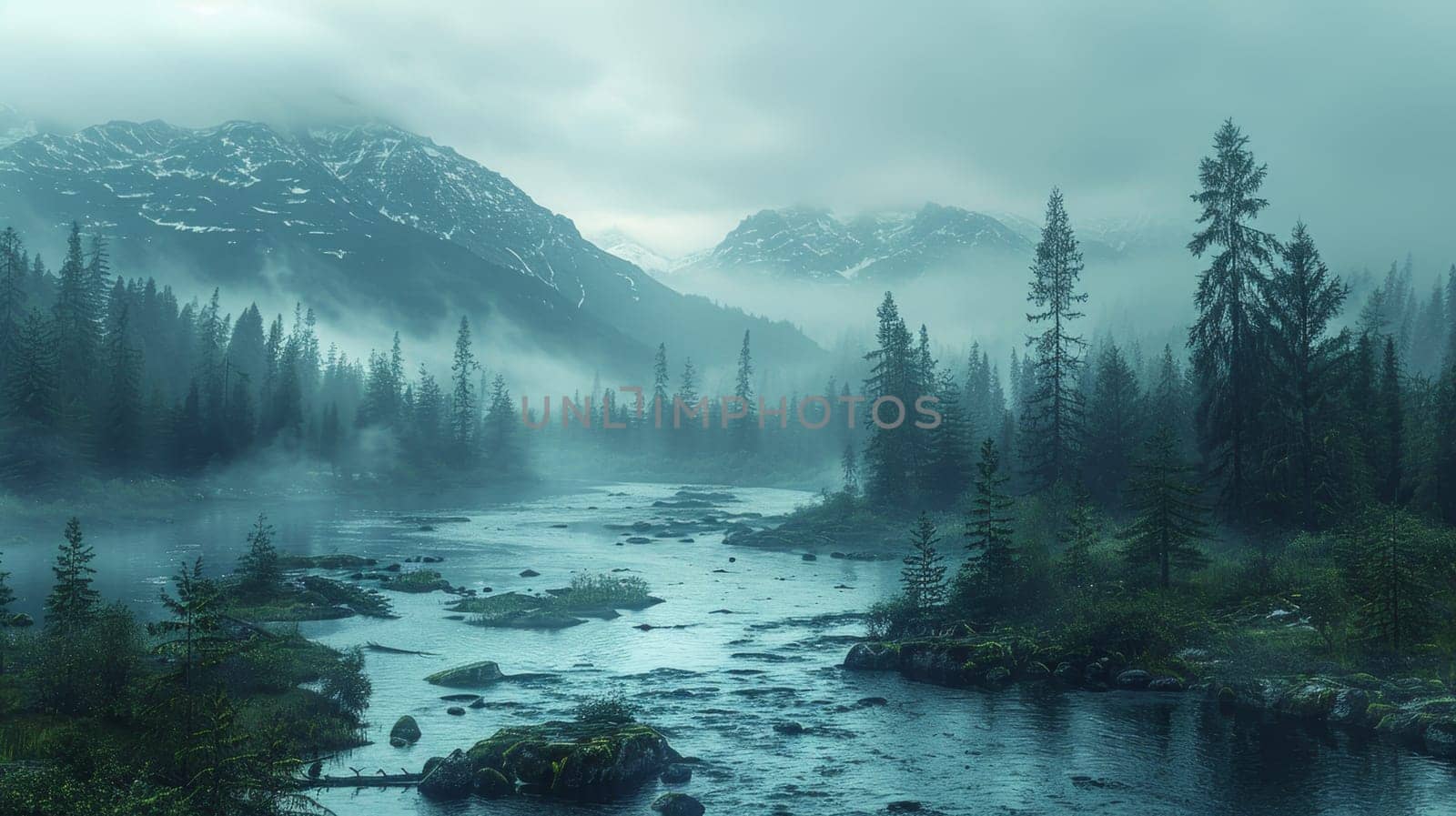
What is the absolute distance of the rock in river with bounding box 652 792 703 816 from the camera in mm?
26658

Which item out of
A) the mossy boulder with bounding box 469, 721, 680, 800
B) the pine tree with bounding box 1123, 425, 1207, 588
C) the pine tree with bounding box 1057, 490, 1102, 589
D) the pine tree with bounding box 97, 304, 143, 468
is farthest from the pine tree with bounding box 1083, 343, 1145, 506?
the pine tree with bounding box 97, 304, 143, 468

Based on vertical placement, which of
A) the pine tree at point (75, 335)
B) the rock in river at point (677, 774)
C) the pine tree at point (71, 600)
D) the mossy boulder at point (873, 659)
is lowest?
the rock in river at point (677, 774)

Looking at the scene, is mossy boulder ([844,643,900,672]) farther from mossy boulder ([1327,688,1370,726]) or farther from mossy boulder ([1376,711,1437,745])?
mossy boulder ([1376,711,1437,745])

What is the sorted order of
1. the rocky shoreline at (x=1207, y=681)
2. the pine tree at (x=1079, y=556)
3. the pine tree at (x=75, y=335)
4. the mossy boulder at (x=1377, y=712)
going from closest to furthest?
the rocky shoreline at (x=1207, y=681), the mossy boulder at (x=1377, y=712), the pine tree at (x=1079, y=556), the pine tree at (x=75, y=335)

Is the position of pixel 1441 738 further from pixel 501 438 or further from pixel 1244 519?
pixel 501 438

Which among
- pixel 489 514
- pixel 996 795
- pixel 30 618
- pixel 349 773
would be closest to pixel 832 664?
pixel 996 795

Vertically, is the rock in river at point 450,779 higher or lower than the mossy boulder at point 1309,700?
lower

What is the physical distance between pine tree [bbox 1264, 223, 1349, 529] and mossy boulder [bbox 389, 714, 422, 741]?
4615 centimetres

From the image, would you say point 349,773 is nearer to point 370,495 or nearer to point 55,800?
point 55,800

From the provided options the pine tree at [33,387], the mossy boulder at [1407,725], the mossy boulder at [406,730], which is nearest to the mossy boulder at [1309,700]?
the mossy boulder at [1407,725]

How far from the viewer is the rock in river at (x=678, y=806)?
2666 cm

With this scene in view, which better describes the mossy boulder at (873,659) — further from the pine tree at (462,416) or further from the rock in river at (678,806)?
the pine tree at (462,416)

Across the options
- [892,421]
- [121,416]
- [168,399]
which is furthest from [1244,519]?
[168,399]

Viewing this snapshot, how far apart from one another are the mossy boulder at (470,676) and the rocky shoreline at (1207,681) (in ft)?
52.1
